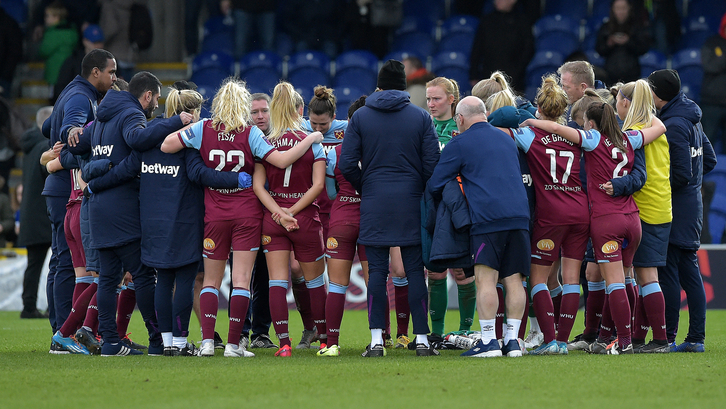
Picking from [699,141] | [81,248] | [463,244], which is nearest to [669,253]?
[699,141]

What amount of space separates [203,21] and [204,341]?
39.4 ft

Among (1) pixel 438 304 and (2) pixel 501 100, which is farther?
(1) pixel 438 304

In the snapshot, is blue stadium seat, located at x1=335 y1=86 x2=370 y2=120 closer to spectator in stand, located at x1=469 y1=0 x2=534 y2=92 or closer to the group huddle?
spectator in stand, located at x1=469 y1=0 x2=534 y2=92

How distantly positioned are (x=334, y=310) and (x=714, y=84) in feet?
29.3

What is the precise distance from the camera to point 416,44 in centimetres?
1553

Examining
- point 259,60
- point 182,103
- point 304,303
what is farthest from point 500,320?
point 259,60

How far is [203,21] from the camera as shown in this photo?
17.3 meters

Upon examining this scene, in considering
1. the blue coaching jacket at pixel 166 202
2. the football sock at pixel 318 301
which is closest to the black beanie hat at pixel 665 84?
the football sock at pixel 318 301

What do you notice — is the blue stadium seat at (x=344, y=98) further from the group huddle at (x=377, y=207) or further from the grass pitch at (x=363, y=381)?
the grass pitch at (x=363, y=381)

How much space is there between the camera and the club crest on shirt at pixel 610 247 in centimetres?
621

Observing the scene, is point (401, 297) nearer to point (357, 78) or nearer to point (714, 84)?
point (714, 84)

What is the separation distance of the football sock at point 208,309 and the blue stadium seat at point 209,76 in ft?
30.5

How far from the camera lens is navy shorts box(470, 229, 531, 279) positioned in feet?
19.5

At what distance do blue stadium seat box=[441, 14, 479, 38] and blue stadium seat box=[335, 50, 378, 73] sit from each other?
60.1 inches
